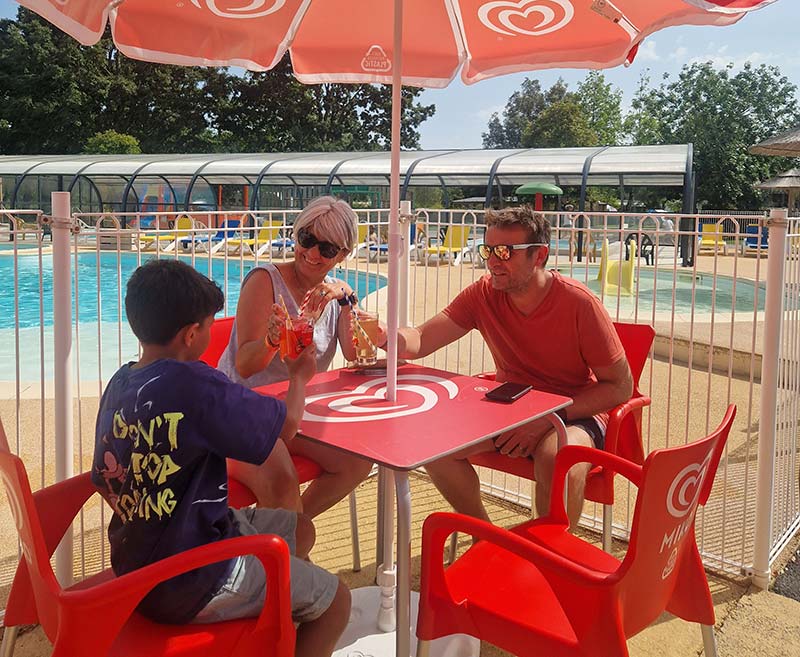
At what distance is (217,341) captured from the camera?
9.66ft

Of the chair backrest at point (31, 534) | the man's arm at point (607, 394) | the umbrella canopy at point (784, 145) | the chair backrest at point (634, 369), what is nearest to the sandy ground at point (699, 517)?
the chair backrest at point (634, 369)

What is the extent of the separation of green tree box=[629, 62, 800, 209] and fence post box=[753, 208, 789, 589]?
43600mm

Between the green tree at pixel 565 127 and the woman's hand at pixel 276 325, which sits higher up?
the green tree at pixel 565 127

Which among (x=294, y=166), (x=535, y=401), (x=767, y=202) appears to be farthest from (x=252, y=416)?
(x=767, y=202)

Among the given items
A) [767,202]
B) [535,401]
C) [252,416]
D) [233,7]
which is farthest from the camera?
[767,202]

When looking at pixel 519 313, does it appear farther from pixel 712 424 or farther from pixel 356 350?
pixel 712 424

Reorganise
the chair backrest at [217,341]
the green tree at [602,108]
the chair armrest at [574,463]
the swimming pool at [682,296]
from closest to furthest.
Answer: the chair armrest at [574,463]
the chair backrest at [217,341]
the swimming pool at [682,296]
the green tree at [602,108]

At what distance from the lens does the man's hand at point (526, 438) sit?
2633mm

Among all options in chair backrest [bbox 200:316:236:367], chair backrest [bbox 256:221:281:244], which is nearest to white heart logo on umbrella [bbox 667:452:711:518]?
chair backrest [bbox 200:316:236:367]

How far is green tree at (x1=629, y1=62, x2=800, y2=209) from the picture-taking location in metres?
42.4

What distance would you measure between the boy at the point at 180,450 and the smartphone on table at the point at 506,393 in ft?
2.88

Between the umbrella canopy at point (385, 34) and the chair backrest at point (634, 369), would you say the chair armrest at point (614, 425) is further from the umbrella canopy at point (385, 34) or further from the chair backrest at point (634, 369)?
the umbrella canopy at point (385, 34)

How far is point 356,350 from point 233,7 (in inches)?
56.4

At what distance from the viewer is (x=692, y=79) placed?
49.9 m
